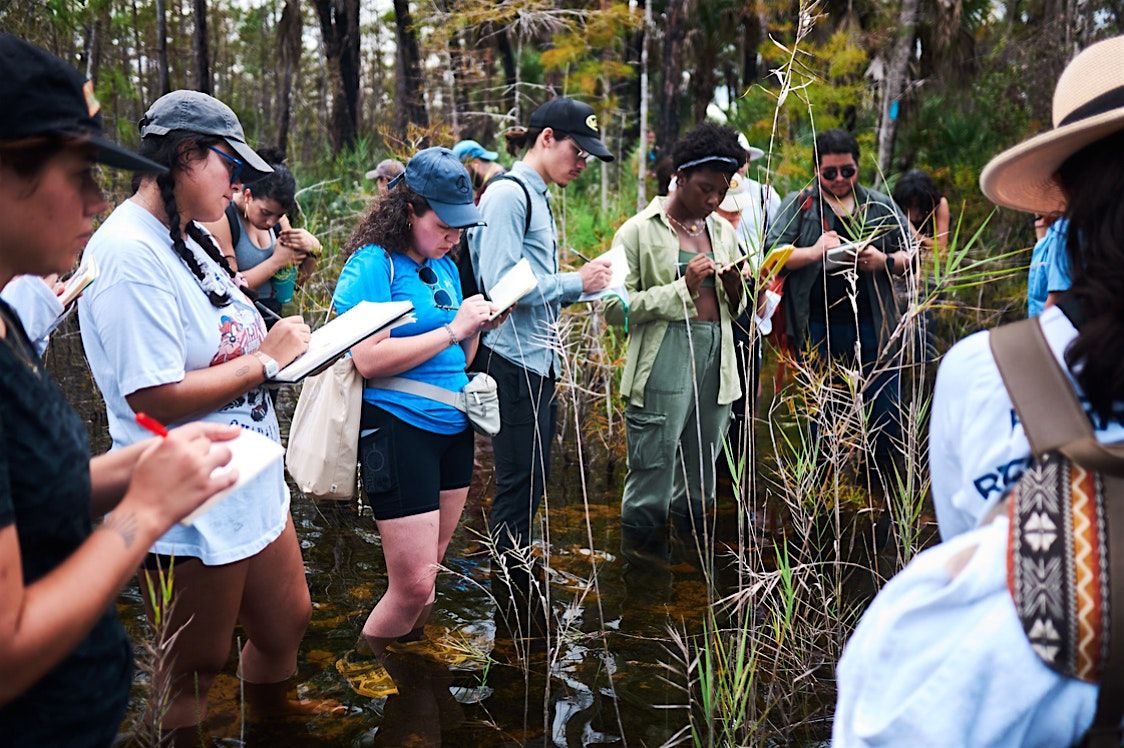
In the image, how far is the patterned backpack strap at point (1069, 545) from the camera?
44.4 inches

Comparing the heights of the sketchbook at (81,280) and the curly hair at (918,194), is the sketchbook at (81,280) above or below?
above

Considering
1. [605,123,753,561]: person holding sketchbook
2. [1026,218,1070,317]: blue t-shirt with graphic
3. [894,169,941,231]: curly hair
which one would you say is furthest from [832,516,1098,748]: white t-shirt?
[894,169,941,231]: curly hair

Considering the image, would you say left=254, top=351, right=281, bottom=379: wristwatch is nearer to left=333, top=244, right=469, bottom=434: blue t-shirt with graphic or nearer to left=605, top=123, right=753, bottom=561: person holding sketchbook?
left=333, top=244, right=469, bottom=434: blue t-shirt with graphic

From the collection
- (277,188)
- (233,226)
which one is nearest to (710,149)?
(277,188)

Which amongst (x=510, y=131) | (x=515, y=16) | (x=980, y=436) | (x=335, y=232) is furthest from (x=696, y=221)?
(x=515, y=16)

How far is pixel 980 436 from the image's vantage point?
129 cm

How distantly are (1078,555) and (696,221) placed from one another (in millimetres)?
3872

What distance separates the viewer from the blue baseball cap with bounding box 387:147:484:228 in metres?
3.30

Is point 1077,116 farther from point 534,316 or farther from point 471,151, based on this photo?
point 471,151

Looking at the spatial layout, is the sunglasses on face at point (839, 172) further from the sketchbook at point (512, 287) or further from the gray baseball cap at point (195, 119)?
the gray baseball cap at point (195, 119)

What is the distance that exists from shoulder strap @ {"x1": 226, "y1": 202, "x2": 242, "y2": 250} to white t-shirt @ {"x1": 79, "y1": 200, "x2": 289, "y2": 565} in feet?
8.22

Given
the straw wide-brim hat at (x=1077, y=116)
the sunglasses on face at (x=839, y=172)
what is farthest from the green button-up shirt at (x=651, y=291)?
the straw wide-brim hat at (x=1077, y=116)

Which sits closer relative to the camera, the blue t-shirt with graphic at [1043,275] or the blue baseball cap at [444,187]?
the blue baseball cap at [444,187]

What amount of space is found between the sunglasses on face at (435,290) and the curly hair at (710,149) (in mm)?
1632
